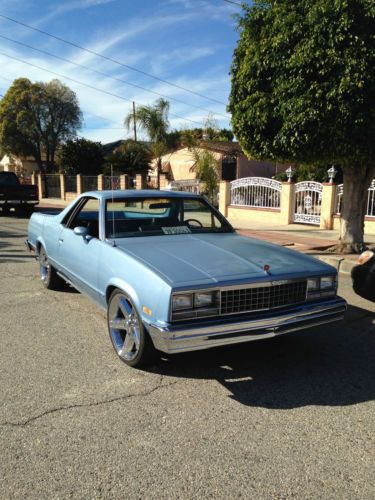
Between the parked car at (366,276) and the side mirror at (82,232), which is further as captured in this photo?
the side mirror at (82,232)

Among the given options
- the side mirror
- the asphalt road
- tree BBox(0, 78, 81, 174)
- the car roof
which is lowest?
the asphalt road

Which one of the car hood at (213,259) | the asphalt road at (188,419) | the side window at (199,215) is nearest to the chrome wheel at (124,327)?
the asphalt road at (188,419)

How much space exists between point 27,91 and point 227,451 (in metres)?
40.5

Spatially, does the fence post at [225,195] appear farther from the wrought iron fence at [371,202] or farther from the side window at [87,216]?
the side window at [87,216]

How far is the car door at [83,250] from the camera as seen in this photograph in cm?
427

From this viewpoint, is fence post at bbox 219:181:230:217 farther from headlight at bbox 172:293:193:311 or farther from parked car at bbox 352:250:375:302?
headlight at bbox 172:293:193:311

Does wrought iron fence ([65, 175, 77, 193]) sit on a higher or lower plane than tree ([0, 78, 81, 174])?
lower

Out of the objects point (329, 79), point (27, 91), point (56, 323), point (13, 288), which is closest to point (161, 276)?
point (56, 323)

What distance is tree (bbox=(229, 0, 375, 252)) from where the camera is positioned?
7074 millimetres

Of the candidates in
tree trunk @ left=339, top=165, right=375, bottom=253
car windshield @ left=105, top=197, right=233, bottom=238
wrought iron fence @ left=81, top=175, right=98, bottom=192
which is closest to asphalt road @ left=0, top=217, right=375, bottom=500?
car windshield @ left=105, top=197, right=233, bottom=238

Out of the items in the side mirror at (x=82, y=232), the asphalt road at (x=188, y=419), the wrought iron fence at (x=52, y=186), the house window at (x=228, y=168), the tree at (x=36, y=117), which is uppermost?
the tree at (x=36, y=117)

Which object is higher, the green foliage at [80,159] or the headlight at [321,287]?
the green foliage at [80,159]

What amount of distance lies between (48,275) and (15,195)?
13.3m

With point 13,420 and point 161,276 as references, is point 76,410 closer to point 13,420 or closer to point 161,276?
point 13,420
